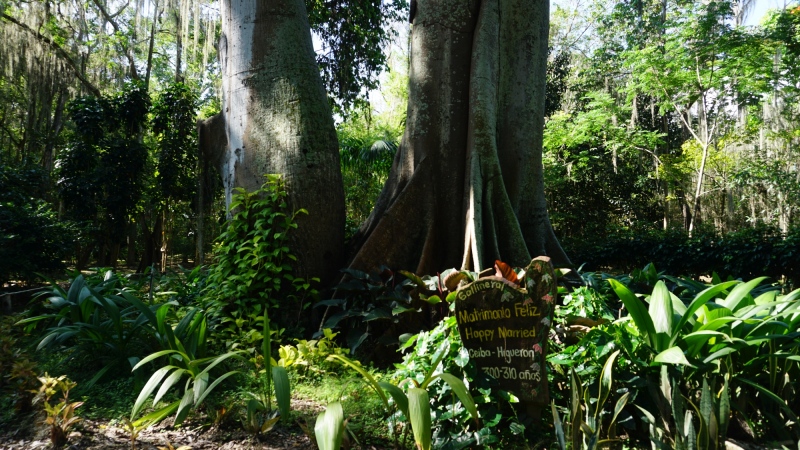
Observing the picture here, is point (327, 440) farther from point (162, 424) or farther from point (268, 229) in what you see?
point (268, 229)

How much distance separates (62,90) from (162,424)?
1892cm

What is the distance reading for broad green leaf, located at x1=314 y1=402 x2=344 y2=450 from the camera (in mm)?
2410

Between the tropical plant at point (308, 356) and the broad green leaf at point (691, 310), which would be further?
the tropical plant at point (308, 356)

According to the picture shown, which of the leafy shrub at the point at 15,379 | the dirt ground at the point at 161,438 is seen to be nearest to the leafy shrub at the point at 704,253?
the dirt ground at the point at 161,438

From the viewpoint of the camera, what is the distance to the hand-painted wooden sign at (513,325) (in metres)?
2.96

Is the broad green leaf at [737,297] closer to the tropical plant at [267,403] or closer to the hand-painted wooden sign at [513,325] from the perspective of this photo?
the hand-painted wooden sign at [513,325]

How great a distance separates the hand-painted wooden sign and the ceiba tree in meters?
1.56

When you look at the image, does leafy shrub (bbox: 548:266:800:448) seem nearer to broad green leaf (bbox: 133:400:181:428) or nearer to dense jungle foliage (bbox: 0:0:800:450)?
dense jungle foliage (bbox: 0:0:800:450)

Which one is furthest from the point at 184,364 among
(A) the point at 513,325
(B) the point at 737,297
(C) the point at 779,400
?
(B) the point at 737,297

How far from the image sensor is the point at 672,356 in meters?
2.88

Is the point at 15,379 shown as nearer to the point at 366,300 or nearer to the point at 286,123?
the point at 366,300

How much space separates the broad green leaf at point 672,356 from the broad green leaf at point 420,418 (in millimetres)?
1331

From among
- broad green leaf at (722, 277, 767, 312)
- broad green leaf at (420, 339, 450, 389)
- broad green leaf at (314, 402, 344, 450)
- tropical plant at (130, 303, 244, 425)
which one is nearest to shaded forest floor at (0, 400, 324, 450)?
tropical plant at (130, 303, 244, 425)

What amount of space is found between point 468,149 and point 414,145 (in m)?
0.57
